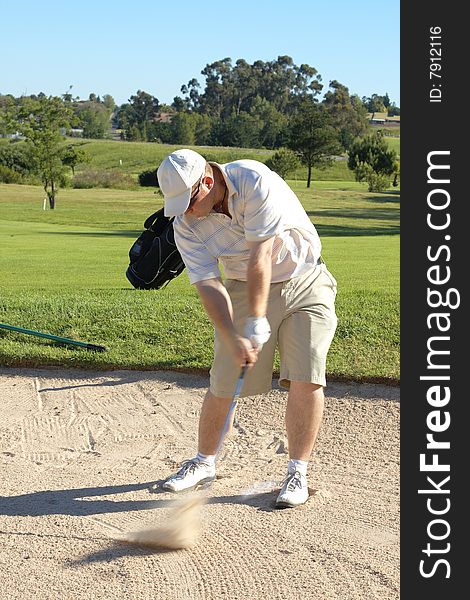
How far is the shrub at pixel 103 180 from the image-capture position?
182ft

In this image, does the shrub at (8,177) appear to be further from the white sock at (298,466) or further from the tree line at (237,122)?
the white sock at (298,466)

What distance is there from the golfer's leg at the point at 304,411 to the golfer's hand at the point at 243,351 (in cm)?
33

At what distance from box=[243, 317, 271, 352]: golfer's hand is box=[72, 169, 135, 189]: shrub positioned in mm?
51449

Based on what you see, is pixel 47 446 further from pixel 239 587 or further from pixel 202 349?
pixel 239 587

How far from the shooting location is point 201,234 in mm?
4629

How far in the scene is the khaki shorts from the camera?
4.75m

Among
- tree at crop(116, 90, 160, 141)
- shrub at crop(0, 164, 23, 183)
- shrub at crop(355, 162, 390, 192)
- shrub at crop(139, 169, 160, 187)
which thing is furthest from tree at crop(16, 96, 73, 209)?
tree at crop(116, 90, 160, 141)

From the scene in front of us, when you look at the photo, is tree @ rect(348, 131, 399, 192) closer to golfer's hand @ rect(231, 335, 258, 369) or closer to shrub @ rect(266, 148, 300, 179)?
shrub @ rect(266, 148, 300, 179)

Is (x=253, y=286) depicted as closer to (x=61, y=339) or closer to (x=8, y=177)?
(x=61, y=339)

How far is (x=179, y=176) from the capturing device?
4.25 m

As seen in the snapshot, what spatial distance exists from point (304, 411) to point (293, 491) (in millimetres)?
424

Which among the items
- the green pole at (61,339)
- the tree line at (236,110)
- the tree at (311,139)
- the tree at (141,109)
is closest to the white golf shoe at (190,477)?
the green pole at (61,339)

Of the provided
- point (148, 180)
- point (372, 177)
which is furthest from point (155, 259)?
point (372, 177)

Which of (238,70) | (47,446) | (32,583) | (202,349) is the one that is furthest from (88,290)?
(238,70)
